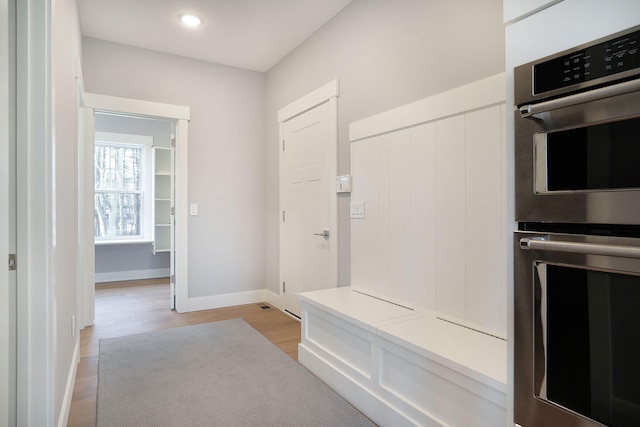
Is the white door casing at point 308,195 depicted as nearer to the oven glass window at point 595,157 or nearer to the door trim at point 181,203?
the door trim at point 181,203

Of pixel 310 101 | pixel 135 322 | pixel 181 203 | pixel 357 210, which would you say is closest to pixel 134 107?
pixel 181 203

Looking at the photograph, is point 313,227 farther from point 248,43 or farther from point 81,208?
point 81,208

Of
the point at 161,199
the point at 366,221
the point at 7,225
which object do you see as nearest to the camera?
the point at 7,225

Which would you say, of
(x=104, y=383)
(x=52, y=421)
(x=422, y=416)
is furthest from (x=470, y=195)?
(x=104, y=383)

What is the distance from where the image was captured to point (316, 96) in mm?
3209

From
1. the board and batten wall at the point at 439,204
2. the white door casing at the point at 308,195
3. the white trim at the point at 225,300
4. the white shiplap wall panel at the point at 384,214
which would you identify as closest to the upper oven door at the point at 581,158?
Answer: the board and batten wall at the point at 439,204

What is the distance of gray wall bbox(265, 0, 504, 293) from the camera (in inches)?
73.0

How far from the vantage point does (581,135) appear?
2.82ft

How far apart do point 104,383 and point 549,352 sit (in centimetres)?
241

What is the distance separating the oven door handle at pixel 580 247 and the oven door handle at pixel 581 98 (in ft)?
1.07

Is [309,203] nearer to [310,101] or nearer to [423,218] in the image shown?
[310,101]

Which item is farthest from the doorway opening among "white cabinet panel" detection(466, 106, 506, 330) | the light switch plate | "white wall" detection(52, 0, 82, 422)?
"white cabinet panel" detection(466, 106, 506, 330)

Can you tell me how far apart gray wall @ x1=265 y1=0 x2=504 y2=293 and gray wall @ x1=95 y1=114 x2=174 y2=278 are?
302 cm

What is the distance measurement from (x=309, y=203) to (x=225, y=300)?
1594mm
